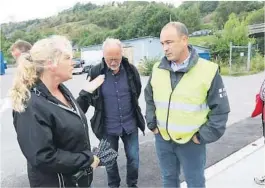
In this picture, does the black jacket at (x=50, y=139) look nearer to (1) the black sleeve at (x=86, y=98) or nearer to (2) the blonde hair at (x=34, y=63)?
(2) the blonde hair at (x=34, y=63)

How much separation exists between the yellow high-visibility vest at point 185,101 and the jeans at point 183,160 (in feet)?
0.30

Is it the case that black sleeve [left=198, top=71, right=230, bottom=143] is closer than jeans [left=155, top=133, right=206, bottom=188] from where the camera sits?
Yes

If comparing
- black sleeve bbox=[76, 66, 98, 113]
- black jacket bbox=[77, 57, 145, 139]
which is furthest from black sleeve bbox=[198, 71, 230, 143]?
black sleeve bbox=[76, 66, 98, 113]

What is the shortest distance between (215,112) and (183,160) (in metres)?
0.49

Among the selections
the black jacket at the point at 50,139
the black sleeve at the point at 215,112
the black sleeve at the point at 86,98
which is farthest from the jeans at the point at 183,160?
the black jacket at the point at 50,139

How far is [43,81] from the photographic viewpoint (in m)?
1.84

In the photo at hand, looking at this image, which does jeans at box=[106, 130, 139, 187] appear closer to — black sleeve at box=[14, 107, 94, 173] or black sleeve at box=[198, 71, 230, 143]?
black sleeve at box=[198, 71, 230, 143]

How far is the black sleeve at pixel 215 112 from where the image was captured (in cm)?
231

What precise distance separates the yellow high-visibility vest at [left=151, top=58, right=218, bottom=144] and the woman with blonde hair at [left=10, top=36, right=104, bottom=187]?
77 cm

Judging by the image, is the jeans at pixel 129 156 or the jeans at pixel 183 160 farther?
the jeans at pixel 129 156

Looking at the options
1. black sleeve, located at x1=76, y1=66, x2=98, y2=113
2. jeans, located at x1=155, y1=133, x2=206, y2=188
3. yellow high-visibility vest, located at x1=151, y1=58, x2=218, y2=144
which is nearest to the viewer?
yellow high-visibility vest, located at x1=151, y1=58, x2=218, y2=144

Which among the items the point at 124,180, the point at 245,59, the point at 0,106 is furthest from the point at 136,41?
the point at 124,180

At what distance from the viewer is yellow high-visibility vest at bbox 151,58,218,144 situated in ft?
7.59

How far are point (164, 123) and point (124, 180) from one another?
4.62ft
